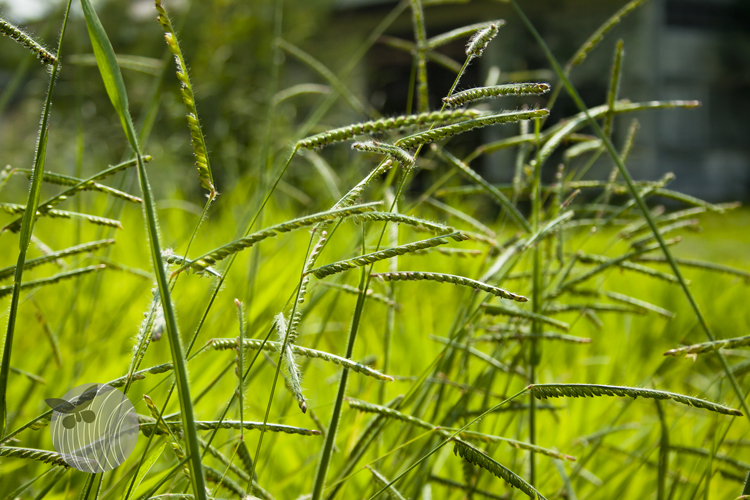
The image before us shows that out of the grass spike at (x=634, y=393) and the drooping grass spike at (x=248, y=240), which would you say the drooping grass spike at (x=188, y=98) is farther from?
the grass spike at (x=634, y=393)

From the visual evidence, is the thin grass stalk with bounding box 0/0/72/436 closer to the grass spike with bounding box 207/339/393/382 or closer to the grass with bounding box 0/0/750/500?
the grass with bounding box 0/0/750/500

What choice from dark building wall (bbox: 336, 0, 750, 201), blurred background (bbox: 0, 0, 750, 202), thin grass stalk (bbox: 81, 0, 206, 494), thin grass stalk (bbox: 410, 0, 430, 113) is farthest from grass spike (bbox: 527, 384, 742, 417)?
dark building wall (bbox: 336, 0, 750, 201)

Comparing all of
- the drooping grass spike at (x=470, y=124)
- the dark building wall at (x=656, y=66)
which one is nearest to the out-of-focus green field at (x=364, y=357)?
the drooping grass spike at (x=470, y=124)

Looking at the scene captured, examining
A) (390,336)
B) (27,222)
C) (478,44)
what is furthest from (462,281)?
(390,336)

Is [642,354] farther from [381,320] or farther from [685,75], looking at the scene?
[685,75]

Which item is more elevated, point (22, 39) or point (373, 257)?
point (22, 39)

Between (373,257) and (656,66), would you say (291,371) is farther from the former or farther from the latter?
(656,66)

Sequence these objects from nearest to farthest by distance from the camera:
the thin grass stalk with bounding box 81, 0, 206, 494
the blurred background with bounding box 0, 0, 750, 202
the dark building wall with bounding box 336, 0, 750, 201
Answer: the thin grass stalk with bounding box 81, 0, 206, 494 < the blurred background with bounding box 0, 0, 750, 202 < the dark building wall with bounding box 336, 0, 750, 201

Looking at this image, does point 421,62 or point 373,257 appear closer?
point 373,257
